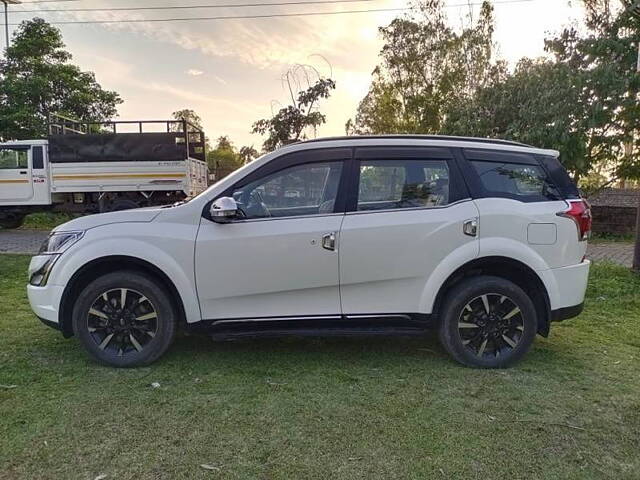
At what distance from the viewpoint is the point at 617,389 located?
11.3ft

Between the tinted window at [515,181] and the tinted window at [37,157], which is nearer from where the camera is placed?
the tinted window at [515,181]

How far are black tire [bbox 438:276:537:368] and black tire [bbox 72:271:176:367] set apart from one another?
6.94 ft

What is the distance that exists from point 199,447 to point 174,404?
575 millimetres

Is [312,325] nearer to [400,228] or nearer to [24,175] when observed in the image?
[400,228]

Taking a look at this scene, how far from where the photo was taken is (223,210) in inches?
138

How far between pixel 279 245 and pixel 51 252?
1.75 m

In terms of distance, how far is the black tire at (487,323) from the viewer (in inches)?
146

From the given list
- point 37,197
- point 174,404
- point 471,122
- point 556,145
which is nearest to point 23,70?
point 37,197

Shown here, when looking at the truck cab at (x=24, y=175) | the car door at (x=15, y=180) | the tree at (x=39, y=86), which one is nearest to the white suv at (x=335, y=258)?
the truck cab at (x=24, y=175)

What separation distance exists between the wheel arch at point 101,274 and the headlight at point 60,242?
0.73ft

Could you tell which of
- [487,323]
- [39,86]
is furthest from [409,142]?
[39,86]

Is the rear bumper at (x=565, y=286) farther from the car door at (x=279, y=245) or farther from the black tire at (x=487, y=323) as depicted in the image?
the car door at (x=279, y=245)

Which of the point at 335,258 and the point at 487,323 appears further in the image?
the point at 487,323

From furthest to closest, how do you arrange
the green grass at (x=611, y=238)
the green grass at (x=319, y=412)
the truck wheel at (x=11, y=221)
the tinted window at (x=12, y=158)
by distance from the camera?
the truck wheel at (x=11, y=221)
the tinted window at (x=12, y=158)
the green grass at (x=611, y=238)
the green grass at (x=319, y=412)
